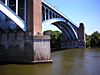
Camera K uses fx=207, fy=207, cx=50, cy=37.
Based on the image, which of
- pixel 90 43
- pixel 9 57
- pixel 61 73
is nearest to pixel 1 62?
pixel 9 57

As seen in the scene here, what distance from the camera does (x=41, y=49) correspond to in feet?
85.1

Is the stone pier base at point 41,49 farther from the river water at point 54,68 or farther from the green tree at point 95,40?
the green tree at point 95,40

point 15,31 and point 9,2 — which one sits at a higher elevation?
point 9,2

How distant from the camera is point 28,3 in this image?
27266 mm

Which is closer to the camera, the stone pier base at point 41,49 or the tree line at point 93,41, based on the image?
the stone pier base at point 41,49

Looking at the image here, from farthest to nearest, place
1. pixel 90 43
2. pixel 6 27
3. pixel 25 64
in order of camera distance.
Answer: pixel 90 43
pixel 6 27
pixel 25 64

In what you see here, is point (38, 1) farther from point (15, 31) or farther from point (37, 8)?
point (15, 31)

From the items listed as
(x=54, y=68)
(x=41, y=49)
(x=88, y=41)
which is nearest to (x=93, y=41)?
(x=88, y=41)

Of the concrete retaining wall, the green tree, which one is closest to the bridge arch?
the green tree

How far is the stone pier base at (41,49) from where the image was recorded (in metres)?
25.6

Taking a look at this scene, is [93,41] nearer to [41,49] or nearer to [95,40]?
[95,40]

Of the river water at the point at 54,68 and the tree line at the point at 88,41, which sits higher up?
the tree line at the point at 88,41

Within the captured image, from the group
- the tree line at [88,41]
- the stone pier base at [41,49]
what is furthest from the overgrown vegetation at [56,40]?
the stone pier base at [41,49]

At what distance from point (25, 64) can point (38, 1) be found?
30.0 feet
